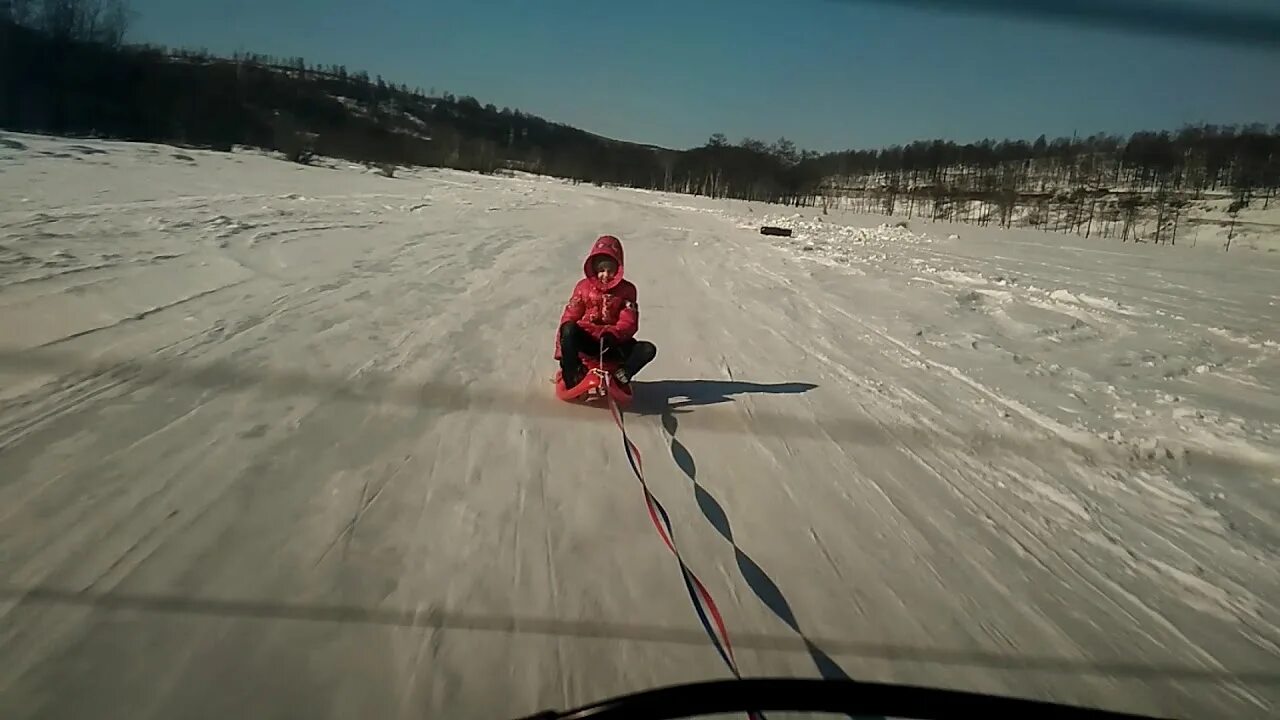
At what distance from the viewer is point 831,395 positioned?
6312 millimetres

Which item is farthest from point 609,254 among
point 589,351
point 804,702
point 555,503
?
point 804,702

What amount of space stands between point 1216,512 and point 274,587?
5.00 m

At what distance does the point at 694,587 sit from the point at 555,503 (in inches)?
39.2

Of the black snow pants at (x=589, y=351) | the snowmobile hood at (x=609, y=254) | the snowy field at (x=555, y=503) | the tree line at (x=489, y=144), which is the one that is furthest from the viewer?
the tree line at (x=489, y=144)

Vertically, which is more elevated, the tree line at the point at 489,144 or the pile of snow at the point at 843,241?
the tree line at the point at 489,144

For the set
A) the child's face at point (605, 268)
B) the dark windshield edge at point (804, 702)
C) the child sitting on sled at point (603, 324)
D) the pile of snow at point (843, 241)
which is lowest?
the dark windshield edge at point (804, 702)

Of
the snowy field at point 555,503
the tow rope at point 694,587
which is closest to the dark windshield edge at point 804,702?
the tow rope at point 694,587

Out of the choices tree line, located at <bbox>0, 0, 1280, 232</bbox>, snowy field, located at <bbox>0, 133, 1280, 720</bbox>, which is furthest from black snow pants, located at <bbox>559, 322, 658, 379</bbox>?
tree line, located at <bbox>0, 0, 1280, 232</bbox>

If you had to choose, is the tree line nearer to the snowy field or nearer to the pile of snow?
the pile of snow

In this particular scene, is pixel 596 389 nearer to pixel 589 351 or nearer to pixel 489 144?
pixel 589 351

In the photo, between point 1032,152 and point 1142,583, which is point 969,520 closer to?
point 1142,583

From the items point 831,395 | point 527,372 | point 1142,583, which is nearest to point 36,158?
point 527,372

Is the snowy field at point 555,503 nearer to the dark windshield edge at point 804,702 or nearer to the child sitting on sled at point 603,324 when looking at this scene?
the child sitting on sled at point 603,324

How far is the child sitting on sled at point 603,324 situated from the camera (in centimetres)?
534
